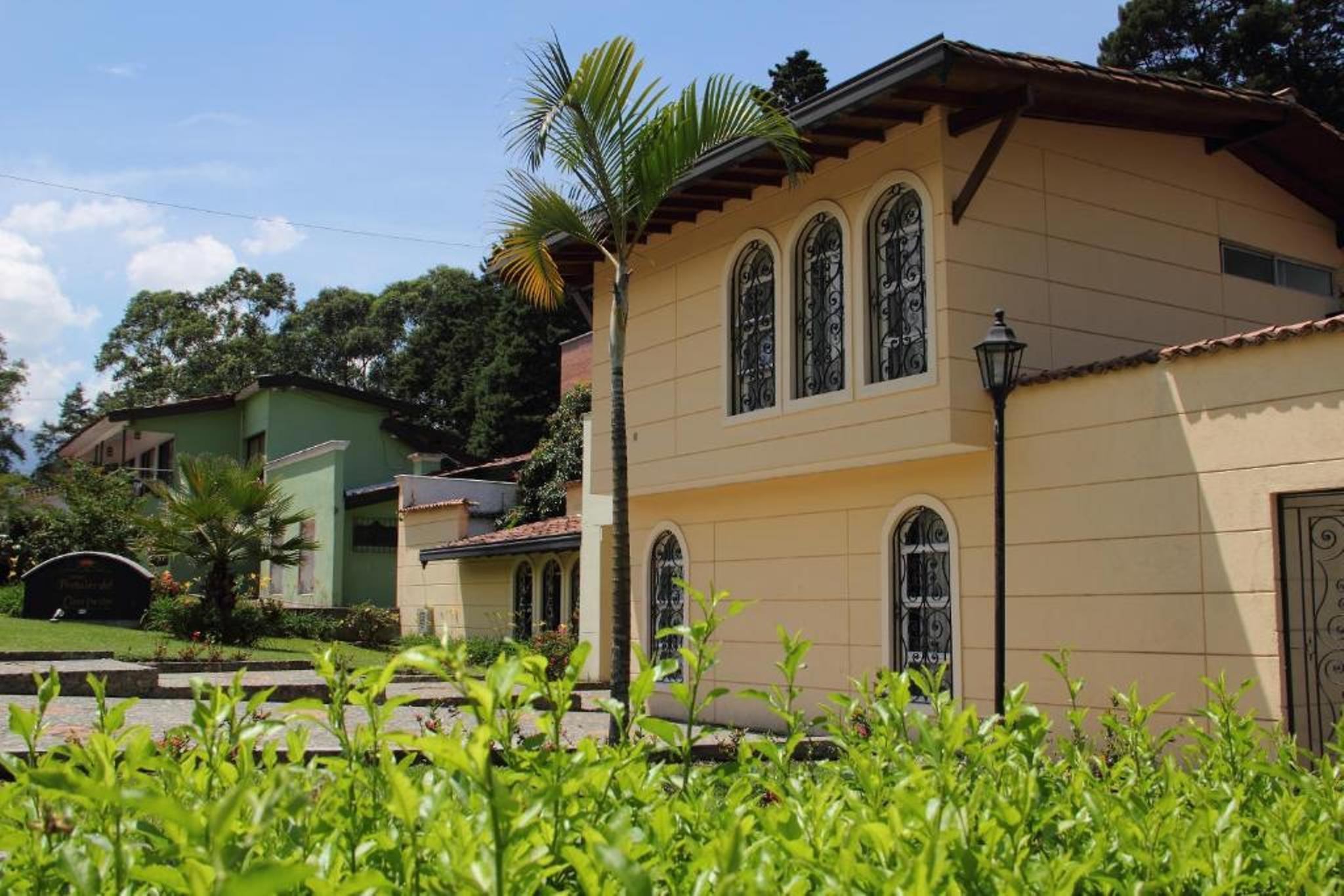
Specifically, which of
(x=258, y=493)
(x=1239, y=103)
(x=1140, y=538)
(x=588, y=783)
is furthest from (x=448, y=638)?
(x=258, y=493)

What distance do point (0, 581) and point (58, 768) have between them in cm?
2920

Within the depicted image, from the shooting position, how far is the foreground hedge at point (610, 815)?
185 centimetres

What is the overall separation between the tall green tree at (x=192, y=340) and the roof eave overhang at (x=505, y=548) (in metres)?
33.7

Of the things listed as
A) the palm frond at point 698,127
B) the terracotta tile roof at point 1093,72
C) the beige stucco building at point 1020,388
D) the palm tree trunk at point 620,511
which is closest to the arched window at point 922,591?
the beige stucco building at point 1020,388

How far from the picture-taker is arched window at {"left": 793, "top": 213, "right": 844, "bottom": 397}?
12203 millimetres

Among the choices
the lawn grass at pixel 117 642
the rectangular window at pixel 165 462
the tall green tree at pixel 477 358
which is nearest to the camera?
the lawn grass at pixel 117 642

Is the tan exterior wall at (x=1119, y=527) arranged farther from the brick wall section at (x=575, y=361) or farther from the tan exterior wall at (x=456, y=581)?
the brick wall section at (x=575, y=361)

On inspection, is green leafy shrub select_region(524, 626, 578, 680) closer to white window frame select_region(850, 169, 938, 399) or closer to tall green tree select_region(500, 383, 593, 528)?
tall green tree select_region(500, 383, 593, 528)

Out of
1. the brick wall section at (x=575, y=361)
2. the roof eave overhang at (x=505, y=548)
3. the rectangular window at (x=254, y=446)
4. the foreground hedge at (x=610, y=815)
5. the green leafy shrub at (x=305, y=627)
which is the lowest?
the green leafy shrub at (x=305, y=627)

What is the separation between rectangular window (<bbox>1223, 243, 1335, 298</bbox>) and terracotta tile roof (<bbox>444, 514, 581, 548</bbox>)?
9.92 metres

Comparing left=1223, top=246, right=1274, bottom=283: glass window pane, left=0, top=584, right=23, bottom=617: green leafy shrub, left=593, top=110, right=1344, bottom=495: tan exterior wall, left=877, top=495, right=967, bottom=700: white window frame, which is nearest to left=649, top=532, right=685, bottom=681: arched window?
left=593, top=110, right=1344, bottom=495: tan exterior wall

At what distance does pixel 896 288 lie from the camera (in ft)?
37.7

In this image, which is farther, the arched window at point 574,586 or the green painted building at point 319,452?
the green painted building at point 319,452

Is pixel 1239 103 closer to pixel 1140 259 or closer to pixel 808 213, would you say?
pixel 1140 259
